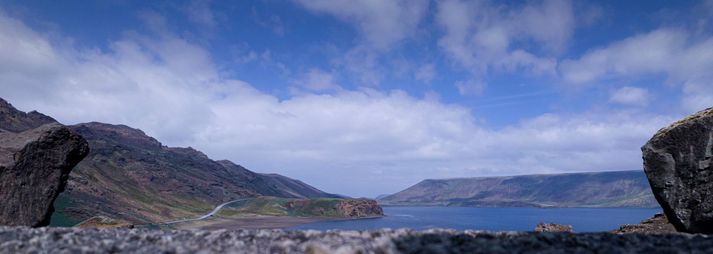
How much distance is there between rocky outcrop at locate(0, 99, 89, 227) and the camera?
2464 centimetres

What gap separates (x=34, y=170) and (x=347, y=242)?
23.4 meters

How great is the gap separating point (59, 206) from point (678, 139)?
172 meters

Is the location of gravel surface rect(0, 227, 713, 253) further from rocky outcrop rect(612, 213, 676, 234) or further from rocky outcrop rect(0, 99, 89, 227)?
rocky outcrop rect(612, 213, 676, 234)

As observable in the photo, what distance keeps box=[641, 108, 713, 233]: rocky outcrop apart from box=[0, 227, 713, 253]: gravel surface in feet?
22.5

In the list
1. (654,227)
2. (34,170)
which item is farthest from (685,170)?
(34,170)

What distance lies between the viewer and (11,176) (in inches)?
991

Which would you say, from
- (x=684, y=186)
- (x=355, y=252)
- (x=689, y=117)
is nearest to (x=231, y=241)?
(x=355, y=252)

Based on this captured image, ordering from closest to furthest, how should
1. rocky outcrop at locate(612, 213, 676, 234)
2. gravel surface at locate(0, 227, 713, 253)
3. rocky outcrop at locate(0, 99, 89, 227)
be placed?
gravel surface at locate(0, 227, 713, 253)
rocky outcrop at locate(0, 99, 89, 227)
rocky outcrop at locate(612, 213, 676, 234)

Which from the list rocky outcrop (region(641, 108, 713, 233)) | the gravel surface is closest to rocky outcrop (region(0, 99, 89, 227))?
the gravel surface

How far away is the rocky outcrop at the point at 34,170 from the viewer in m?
24.6

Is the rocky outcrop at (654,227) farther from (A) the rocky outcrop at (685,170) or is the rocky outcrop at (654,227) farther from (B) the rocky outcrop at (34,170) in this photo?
(B) the rocky outcrop at (34,170)

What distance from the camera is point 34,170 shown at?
26.5 metres

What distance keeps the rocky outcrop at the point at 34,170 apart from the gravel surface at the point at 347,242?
1166cm

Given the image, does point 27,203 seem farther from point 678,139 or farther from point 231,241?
point 678,139
